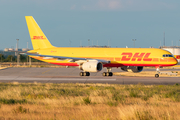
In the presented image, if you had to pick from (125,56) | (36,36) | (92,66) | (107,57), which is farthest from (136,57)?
(36,36)

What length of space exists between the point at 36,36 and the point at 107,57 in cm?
1395

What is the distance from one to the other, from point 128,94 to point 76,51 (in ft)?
77.8

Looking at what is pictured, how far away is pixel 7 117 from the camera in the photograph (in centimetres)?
1157

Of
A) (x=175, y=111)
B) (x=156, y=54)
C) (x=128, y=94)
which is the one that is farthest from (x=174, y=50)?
(x=175, y=111)

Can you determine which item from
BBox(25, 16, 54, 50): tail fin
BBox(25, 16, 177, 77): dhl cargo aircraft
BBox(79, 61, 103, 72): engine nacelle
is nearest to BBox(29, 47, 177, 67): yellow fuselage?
BBox(25, 16, 177, 77): dhl cargo aircraft

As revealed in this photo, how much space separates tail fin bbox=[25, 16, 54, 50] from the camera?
151ft

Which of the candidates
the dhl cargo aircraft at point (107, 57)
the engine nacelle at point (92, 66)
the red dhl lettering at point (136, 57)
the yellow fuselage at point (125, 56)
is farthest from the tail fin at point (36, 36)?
the red dhl lettering at point (136, 57)

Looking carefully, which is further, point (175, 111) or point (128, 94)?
point (128, 94)

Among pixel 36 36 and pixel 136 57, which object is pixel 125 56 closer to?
pixel 136 57

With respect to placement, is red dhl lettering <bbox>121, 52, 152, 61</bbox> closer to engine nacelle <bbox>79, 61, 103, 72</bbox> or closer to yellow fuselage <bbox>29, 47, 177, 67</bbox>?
yellow fuselage <bbox>29, 47, 177, 67</bbox>

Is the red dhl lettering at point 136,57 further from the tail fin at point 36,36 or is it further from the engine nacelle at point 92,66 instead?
the tail fin at point 36,36

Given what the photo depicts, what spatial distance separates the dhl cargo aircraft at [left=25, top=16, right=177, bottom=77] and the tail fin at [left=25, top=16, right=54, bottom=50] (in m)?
1.31

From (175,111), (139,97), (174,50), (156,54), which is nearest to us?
(175,111)

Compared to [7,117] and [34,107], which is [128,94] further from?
[7,117]
